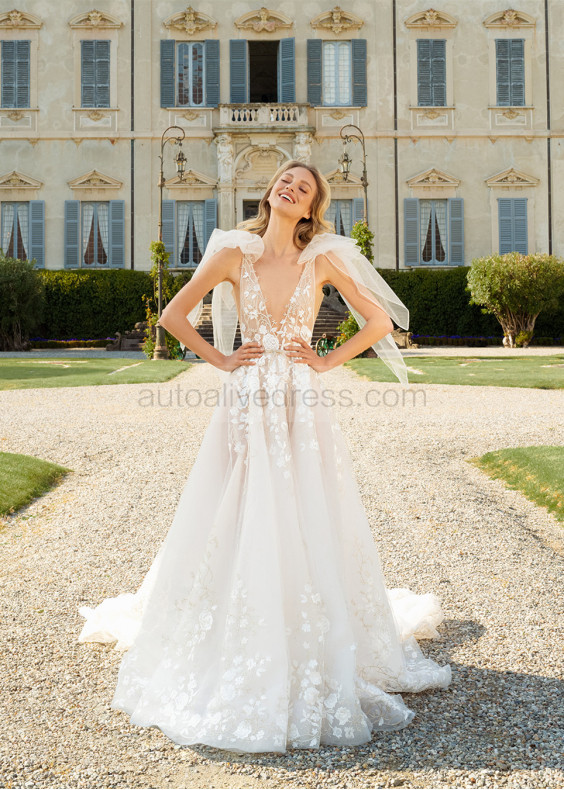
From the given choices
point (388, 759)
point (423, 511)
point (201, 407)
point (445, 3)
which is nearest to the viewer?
point (388, 759)

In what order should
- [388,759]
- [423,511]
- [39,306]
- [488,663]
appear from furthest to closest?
[39,306] < [423,511] < [488,663] < [388,759]

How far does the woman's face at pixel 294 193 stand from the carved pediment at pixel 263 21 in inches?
877

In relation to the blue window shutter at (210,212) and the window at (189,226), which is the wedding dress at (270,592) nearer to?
the blue window shutter at (210,212)

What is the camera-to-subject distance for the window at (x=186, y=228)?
23.1m

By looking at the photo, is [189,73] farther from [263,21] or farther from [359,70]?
[359,70]

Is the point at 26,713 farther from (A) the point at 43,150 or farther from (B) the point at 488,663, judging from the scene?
(A) the point at 43,150

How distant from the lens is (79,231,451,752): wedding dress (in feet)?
7.56

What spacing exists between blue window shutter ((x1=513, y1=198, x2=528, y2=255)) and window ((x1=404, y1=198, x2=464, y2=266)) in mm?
1524

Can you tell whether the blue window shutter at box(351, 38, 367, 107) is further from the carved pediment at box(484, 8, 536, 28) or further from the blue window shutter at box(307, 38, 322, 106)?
the carved pediment at box(484, 8, 536, 28)

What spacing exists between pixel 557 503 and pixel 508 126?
67.5 ft

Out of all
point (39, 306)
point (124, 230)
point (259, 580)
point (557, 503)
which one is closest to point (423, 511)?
point (557, 503)

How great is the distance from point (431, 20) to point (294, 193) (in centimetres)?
2295

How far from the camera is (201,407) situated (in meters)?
9.48

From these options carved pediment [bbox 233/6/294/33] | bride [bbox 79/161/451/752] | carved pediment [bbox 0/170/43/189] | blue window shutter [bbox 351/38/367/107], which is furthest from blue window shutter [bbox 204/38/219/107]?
bride [bbox 79/161/451/752]
